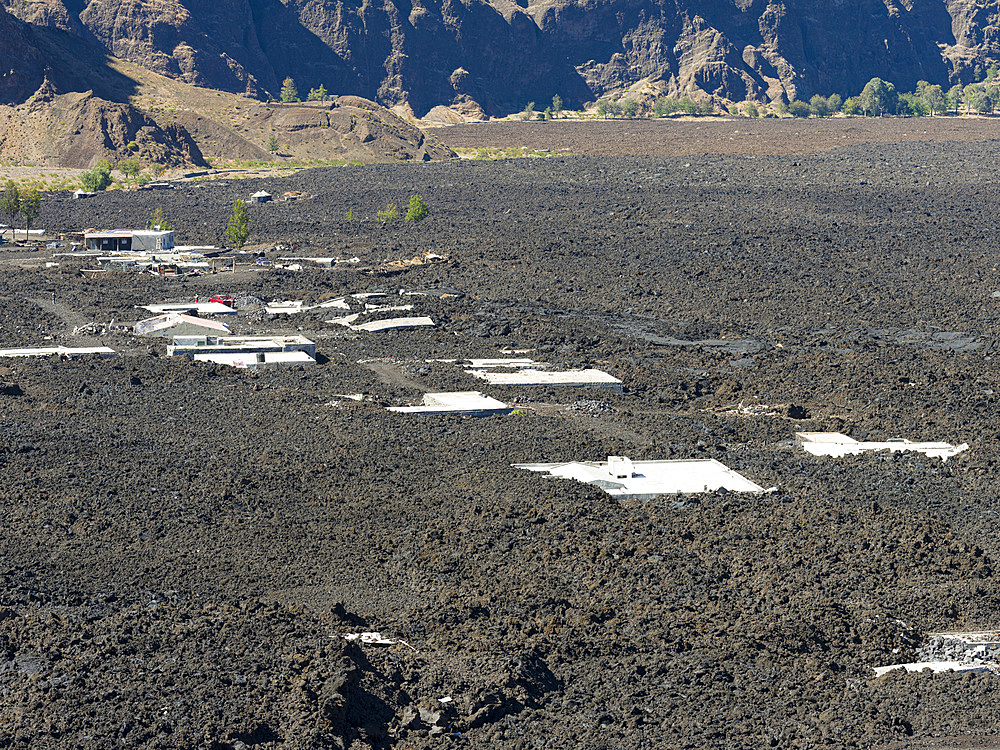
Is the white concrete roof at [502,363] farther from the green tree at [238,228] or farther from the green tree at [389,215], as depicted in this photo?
the green tree at [389,215]

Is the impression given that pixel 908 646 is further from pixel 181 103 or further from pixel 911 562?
pixel 181 103

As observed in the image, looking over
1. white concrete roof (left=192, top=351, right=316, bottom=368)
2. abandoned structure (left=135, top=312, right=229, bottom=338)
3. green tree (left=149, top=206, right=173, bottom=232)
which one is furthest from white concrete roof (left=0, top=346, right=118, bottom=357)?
green tree (left=149, top=206, right=173, bottom=232)

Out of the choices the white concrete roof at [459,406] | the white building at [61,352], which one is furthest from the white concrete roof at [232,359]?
the white concrete roof at [459,406]

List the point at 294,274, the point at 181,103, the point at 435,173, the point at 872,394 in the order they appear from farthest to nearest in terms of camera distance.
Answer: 1. the point at 181,103
2. the point at 435,173
3. the point at 294,274
4. the point at 872,394

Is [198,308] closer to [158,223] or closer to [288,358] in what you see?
[288,358]

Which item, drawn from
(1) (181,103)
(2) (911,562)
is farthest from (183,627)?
(1) (181,103)
